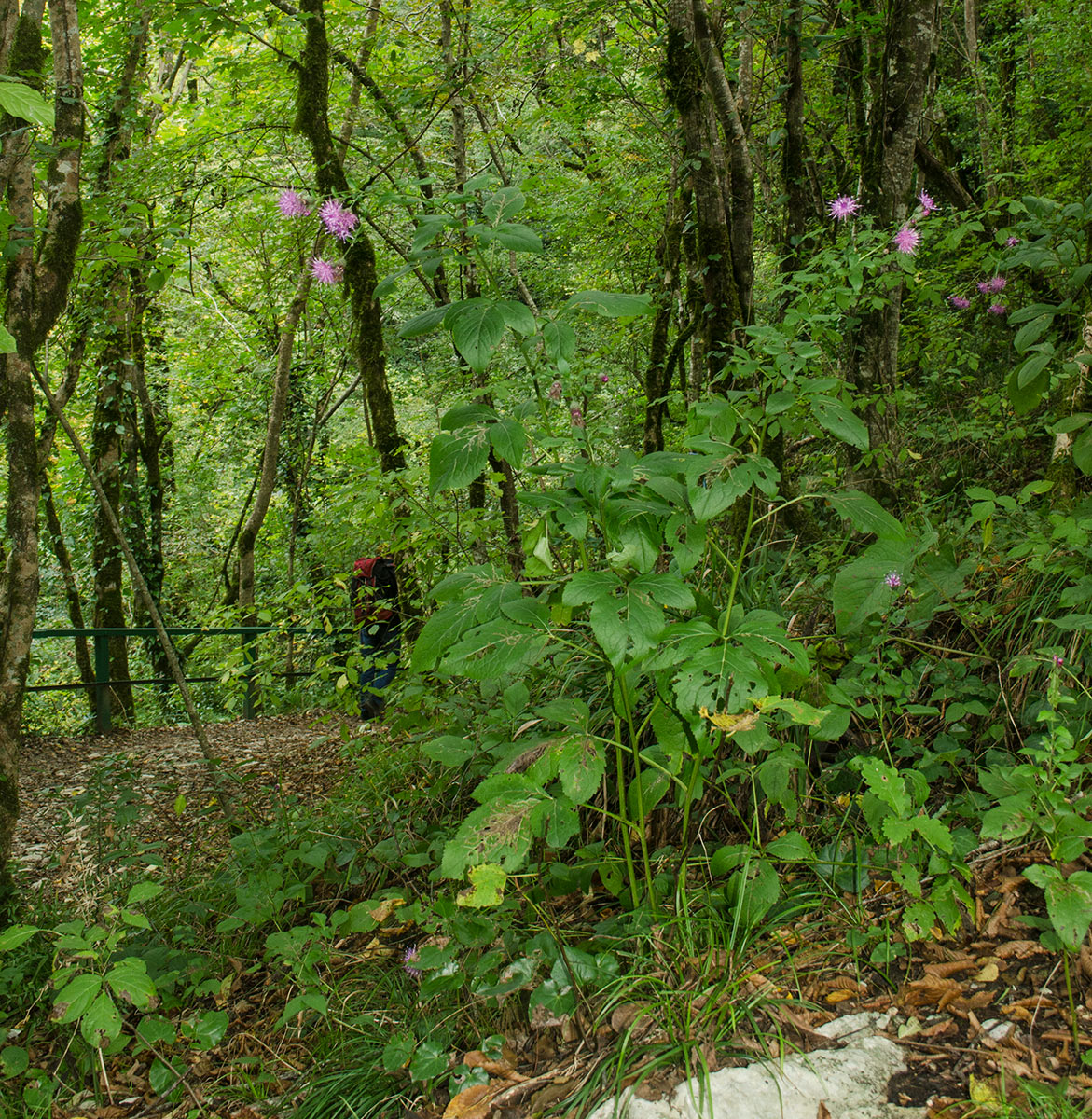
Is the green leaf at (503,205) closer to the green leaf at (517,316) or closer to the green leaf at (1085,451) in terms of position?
the green leaf at (517,316)

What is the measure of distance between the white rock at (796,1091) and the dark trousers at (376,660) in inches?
91.9

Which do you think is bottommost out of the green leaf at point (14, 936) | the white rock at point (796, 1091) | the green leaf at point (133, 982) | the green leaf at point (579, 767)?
the white rock at point (796, 1091)

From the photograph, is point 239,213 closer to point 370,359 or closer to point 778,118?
Answer: point 370,359

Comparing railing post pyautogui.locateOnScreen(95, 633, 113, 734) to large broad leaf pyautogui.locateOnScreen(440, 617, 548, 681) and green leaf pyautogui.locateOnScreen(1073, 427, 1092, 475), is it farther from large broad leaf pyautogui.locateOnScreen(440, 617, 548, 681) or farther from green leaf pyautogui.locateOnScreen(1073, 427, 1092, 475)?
green leaf pyautogui.locateOnScreen(1073, 427, 1092, 475)

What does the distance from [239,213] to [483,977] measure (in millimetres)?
10076

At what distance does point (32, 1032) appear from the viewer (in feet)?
8.95

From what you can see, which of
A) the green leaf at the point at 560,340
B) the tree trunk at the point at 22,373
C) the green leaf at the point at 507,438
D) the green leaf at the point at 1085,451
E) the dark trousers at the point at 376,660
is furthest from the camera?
the dark trousers at the point at 376,660

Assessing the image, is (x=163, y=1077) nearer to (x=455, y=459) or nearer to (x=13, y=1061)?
(x=13, y=1061)

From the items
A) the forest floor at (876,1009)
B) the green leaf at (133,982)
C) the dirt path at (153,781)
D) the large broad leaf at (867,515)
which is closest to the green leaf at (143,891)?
the green leaf at (133,982)

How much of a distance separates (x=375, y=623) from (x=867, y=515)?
290cm

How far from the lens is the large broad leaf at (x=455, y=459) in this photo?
69.4 inches

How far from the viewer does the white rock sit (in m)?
1.62

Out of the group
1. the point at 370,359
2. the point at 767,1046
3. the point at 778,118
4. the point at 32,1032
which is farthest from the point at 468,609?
the point at 778,118

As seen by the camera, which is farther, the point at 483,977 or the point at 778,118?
the point at 778,118
